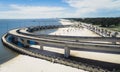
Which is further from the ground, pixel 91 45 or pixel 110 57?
pixel 91 45

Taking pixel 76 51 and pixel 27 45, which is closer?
pixel 76 51

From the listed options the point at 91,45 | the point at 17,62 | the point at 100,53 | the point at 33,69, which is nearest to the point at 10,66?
the point at 17,62

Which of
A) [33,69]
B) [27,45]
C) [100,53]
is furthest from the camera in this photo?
[27,45]

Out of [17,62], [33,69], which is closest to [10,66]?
[17,62]

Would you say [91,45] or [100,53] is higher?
[91,45]

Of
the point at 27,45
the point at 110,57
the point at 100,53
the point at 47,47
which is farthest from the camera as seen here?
the point at 27,45

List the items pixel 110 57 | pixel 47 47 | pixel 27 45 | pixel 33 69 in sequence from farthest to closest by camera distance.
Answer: pixel 27 45
pixel 47 47
pixel 110 57
pixel 33 69

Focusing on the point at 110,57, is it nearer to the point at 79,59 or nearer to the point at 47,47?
the point at 79,59

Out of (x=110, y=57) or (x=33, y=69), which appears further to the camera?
(x=110, y=57)

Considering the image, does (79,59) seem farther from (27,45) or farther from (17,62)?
(27,45)
